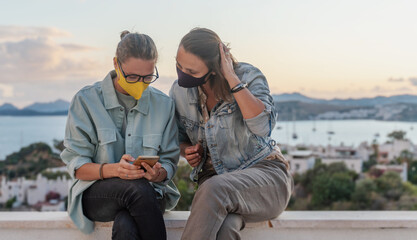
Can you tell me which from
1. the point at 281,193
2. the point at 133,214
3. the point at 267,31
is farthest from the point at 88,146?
the point at 267,31

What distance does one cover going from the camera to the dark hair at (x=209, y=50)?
227 cm

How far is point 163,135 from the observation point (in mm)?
2330

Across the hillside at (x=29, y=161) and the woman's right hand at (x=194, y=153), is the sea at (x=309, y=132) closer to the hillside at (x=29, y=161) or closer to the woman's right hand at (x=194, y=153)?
the hillside at (x=29, y=161)

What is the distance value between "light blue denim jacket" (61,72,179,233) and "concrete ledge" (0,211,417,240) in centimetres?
14

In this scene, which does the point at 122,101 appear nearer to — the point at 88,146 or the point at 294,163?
the point at 88,146

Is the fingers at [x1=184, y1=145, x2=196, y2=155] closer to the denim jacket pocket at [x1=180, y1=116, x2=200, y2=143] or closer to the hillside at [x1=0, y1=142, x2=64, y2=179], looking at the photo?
the denim jacket pocket at [x1=180, y1=116, x2=200, y2=143]

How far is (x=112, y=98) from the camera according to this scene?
7.48 feet

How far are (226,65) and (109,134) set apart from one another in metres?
0.61

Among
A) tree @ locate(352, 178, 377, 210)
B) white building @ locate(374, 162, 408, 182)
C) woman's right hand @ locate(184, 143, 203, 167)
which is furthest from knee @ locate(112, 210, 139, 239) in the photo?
white building @ locate(374, 162, 408, 182)

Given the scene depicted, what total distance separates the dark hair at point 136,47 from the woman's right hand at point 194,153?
0.48m

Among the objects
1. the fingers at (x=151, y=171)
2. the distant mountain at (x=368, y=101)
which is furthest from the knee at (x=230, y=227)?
the distant mountain at (x=368, y=101)

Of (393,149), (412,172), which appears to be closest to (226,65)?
(412,172)

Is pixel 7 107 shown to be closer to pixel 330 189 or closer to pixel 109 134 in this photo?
pixel 330 189

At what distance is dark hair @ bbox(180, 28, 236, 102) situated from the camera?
89.4 inches
